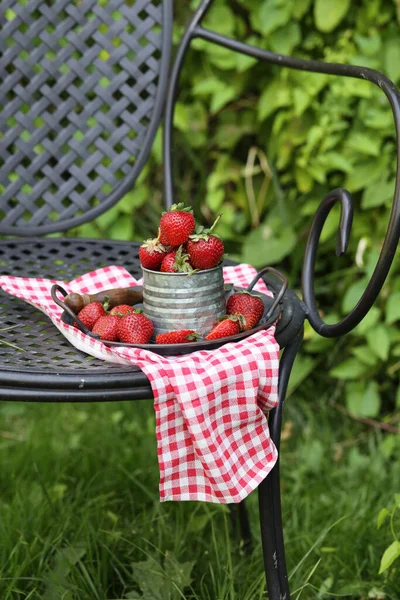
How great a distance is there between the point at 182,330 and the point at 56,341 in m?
0.16

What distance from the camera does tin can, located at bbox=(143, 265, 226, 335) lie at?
973 mm

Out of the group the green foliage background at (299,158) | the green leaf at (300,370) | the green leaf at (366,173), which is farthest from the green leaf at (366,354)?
the green leaf at (366,173)

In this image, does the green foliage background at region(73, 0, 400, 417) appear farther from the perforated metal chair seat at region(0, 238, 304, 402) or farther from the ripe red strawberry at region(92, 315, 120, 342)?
the ripe red strawberry at region(92, 315, 120, 342)

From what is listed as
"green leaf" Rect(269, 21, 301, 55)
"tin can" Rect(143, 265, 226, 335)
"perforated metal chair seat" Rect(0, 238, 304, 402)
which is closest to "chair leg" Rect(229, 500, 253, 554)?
"perforated metal chair seat" Rect(0, 238, 304, 402)

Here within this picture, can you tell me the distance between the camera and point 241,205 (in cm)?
211

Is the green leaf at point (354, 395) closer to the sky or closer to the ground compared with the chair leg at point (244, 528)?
closer to the sky

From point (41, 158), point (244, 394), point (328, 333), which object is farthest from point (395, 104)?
point (41, 158)

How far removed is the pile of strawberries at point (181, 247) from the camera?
3.20 ft

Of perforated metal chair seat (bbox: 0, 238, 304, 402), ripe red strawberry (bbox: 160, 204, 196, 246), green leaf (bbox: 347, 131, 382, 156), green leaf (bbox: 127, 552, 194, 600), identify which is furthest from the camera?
green leaf (bbox: 347, 131, 382, 156)

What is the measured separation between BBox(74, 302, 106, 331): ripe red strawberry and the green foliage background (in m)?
0.93

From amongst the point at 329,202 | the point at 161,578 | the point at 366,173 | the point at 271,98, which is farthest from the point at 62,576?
the point at 271,98

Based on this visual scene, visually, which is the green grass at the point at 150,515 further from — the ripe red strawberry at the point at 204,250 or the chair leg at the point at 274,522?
the ripe red strawberry at the point at 204,250

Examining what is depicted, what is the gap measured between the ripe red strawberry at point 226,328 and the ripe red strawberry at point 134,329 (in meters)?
0.07

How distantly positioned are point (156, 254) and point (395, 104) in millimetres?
347
